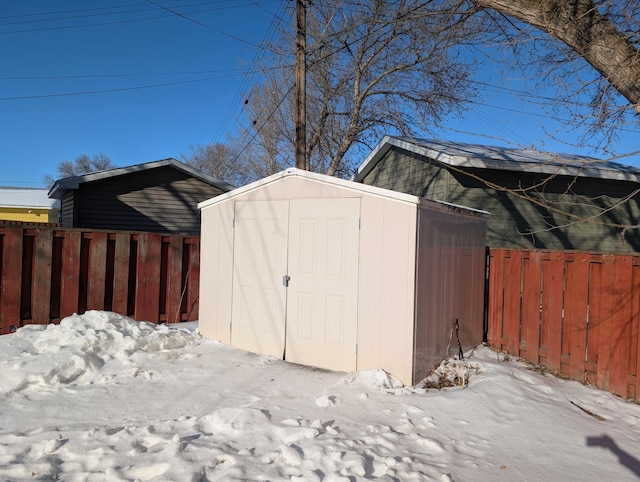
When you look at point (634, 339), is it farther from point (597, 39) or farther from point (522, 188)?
point (522, 188)

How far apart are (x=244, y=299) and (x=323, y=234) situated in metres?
1.69

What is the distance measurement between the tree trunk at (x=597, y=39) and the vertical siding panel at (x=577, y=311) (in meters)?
1.97

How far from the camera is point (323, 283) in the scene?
5.79 metres

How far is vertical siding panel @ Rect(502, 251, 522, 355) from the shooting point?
6523mm

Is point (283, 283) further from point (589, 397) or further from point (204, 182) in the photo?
point (204, 182)

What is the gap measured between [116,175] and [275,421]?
34.6 ft

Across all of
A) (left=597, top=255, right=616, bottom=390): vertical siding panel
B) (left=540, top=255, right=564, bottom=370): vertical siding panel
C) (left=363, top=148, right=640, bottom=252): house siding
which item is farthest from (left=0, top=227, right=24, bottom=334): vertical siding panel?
(left=363, top=148, right=640, bottom=252): house siding

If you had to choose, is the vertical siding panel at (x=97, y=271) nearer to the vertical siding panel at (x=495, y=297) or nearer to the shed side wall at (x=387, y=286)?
the shed side wall at (x=387, y=286)

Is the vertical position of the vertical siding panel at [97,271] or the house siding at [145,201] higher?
the house siding at [145,201]

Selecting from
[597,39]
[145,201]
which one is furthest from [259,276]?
[145,201]

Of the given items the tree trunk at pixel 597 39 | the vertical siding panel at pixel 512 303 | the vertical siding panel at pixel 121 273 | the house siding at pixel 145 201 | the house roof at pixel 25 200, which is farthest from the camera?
the house roof at pixel 25 200

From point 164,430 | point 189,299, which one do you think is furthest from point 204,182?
point 164,430

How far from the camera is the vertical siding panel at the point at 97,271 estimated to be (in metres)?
7.73

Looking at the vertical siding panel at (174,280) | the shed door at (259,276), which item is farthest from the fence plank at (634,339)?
the vertical siding panel at (174,280)
